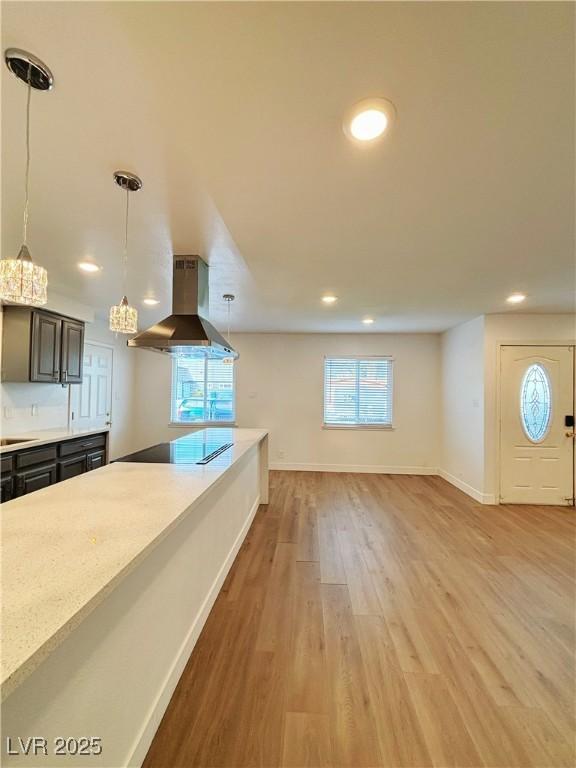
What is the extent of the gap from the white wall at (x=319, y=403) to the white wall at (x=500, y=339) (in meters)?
1.53

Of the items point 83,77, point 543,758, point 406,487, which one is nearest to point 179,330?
point 83,77

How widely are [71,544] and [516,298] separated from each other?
444 cm

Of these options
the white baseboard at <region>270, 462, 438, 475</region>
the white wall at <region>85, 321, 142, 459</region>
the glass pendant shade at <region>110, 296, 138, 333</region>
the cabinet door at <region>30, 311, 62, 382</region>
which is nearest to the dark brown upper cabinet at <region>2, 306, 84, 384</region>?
the cabinet door at <region>30, 311, 62, 382</region>

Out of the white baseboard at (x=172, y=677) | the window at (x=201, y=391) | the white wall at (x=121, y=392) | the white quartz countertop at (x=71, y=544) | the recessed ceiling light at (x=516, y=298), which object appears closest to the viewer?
the white quartz countertop at (x=71, y=544)

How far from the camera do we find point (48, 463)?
3.27m

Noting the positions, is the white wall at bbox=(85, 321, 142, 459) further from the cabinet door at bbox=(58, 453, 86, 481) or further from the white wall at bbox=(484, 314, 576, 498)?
the white wall at bbox=(484, 314, 576, 498)

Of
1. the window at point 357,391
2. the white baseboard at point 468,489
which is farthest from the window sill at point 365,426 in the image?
the white baseboard at point 468,489

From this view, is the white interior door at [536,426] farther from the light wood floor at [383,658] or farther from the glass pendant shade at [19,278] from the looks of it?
the glass pendant shade at [19,278]

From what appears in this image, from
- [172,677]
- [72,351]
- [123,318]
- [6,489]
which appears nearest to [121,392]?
[72,351]

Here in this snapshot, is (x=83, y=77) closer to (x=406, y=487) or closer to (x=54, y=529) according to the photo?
(x=54, y=529)

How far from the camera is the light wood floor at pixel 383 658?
4.39 feet

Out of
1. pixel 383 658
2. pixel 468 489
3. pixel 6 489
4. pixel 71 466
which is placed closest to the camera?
pixel 383 658

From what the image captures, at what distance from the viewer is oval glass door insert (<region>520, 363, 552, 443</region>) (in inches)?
170

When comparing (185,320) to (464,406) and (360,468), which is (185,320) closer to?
(464,406)
